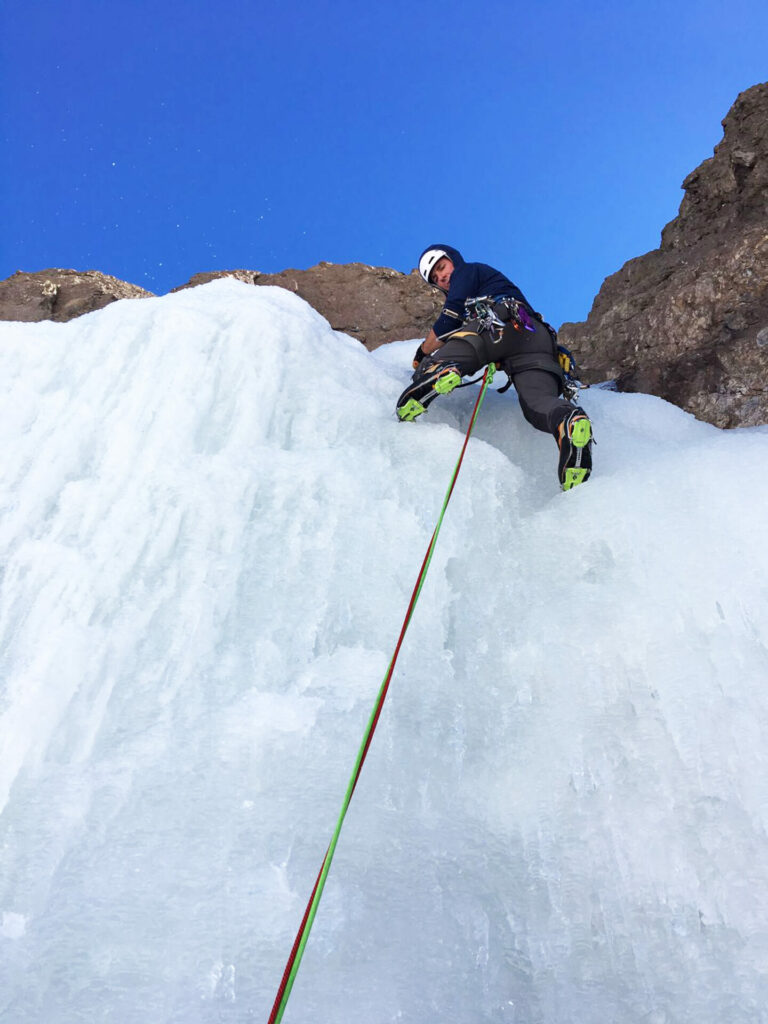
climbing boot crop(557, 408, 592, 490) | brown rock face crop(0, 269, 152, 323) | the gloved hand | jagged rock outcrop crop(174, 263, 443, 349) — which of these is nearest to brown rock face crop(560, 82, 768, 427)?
jagged rock outcrop crop(174, 263, 443, 349)

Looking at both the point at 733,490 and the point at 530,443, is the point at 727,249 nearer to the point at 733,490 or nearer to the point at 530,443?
the point at 530,443

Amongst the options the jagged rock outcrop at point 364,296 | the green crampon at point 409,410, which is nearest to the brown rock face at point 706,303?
the jagged rock outcrop at point 364,296

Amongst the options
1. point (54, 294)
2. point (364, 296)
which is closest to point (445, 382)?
point (364, 296)

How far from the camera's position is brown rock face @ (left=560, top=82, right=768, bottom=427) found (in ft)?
14.1

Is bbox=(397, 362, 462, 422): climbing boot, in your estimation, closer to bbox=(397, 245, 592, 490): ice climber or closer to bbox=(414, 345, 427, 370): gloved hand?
bbox=(397, 245, 592, 490): ice climber

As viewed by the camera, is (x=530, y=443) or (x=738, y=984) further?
(x=530, y=443)

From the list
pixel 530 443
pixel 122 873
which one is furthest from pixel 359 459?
pixel 122 873

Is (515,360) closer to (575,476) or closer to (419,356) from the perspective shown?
(419,356)

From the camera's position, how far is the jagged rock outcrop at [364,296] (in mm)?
6535

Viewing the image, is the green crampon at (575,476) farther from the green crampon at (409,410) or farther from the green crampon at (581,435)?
the green crampon at (409,410)

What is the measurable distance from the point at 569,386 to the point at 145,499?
240 centimetres

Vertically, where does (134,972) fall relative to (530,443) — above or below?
below

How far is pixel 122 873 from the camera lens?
5.09 ft

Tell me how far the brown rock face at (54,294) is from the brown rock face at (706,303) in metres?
4.81
